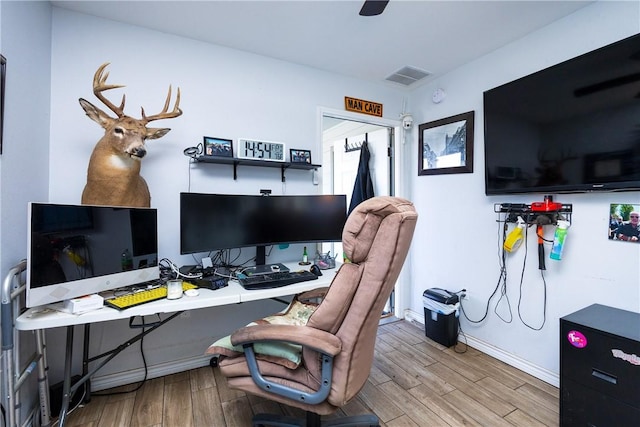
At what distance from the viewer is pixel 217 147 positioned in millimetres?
2070

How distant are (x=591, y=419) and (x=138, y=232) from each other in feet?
8.70

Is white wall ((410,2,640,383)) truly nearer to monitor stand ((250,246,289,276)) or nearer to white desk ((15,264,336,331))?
white desk ((15,264,336,331))

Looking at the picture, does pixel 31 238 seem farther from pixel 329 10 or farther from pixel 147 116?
pixel 329 10

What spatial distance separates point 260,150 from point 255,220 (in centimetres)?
59

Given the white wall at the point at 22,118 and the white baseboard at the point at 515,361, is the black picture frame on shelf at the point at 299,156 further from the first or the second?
the white baseboard at the point at 515,361

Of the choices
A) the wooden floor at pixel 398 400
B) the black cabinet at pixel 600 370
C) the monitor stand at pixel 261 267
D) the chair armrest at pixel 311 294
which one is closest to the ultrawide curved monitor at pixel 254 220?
the monitor stand at pixel 261 267

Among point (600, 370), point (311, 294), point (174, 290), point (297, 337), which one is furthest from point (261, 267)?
point (600, 370)

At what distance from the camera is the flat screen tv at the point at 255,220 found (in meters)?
1.79

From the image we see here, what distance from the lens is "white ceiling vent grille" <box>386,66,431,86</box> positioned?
266 cm

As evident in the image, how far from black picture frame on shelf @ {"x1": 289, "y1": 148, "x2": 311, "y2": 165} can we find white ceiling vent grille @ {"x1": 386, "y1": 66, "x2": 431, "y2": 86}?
126 cm

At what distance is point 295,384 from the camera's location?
115 cm

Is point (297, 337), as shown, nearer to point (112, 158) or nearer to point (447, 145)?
point (112, 158)

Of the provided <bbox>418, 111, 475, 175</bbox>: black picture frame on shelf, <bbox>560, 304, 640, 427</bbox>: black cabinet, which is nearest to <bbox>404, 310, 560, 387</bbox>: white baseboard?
<bbox>560, 304, 640, 427</bbox>: black cabinet

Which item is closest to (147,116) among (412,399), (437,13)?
(437,13)
